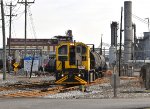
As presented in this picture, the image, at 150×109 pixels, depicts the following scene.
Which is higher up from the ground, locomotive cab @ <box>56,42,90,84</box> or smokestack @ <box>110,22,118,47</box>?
smokestack @ <box>110,22,118,47</box>

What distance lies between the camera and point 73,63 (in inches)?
1289

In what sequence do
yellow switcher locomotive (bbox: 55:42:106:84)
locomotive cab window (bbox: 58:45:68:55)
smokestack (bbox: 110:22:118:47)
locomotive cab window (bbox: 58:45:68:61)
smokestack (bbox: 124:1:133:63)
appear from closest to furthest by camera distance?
yellow switcher locomotive (bbox: 55:42:106:84) < locomotive cab window (bbox: 58:45:68:61) < locomotive cab window (bbox: 58:45:68:55) < smokestack (bbox: 124:1:133:63) < smokestack (bbox: 110:22:118:47)

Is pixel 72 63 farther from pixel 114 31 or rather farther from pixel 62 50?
pixel 114 31

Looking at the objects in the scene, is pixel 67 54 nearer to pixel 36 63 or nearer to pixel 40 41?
pixel 36 63

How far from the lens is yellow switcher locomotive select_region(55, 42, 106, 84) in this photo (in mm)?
32375

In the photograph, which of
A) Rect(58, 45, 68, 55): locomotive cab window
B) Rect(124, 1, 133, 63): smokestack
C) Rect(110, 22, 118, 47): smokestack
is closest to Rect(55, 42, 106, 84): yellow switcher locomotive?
Rect(58, 45, 68, 55): locomotive cab window

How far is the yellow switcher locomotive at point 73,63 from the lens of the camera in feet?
106

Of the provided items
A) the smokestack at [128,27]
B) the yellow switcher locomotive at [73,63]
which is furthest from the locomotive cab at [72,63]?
the smokestack at [128,27]

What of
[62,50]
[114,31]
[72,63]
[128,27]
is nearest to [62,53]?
[62,50]

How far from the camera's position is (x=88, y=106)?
18.2 m

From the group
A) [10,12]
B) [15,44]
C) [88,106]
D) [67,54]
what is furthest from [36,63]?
[15,44]

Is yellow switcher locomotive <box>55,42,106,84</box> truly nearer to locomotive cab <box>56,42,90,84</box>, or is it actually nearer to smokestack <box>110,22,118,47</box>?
locomotive cab <box>56,42,90,84</box>

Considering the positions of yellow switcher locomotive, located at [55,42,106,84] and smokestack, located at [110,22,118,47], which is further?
smokestack, located at [110,22,118,47]

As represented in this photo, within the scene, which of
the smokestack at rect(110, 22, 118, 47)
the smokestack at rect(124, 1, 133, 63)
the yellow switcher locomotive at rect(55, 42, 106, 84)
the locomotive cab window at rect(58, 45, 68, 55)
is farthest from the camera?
the smokestack at rect(110, 22, 118, 47)
